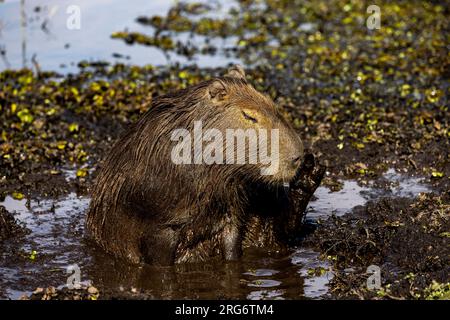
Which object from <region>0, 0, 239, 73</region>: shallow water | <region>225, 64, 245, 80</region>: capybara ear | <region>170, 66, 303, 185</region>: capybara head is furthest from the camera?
<region>0, 0, 239, 73</region>: shallow water

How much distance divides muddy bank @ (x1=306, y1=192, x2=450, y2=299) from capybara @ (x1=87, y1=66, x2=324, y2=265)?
513 mm

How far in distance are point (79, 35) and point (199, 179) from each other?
26.6 feet

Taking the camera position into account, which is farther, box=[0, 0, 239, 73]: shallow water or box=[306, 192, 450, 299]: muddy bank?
box=[0, 0, 239, 73]: shallow water

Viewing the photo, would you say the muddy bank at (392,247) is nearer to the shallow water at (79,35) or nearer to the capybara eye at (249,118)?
the capybara eye at (249,118)

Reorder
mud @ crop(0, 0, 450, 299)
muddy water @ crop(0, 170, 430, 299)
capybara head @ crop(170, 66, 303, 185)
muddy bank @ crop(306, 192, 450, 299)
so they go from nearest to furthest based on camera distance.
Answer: muddy bank @ crop(306, 192, 450, 299)
capybara head @ crop(170, 66, 303, 185)
muddy water @ crop(0, 170, 430, 299)
mud @ crop(0, 0, 450, 299)

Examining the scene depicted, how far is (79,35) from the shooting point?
1391 centimetres

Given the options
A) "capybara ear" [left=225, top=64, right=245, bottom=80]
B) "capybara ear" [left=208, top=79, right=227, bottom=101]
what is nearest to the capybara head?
"capybara ear" [left=208, top=79, right=227, bottom=101]

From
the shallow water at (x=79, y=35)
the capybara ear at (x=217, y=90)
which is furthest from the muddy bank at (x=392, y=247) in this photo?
the shallow water at (x=79, y=35)
